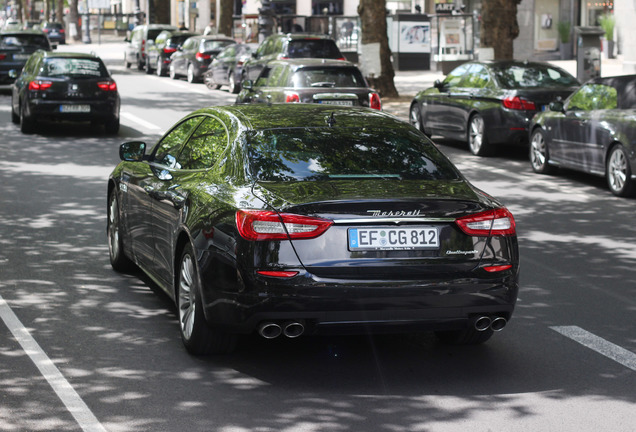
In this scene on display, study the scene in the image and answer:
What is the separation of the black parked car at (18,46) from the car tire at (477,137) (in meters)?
16.9

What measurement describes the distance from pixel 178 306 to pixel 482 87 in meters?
12.6

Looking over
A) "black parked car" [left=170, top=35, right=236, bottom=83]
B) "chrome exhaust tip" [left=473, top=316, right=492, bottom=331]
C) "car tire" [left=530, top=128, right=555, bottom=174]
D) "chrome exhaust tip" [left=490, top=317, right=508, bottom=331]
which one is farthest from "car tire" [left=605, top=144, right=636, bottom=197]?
"black parked car" [left=170, top=35, right=236, bottom=83]

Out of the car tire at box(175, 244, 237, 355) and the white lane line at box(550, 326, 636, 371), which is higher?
the car tire at box(175, 244, 237, 355)

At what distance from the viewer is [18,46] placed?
3359cm

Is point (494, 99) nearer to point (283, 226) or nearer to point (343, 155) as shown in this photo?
point (343, 155)

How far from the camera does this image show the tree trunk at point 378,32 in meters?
30.5

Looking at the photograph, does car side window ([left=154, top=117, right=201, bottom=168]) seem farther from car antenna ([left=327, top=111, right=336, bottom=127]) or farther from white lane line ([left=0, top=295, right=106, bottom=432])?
white lane line ([left=0, top=295, right=106, bottom=432])

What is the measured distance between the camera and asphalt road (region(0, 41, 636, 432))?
19.0 feet

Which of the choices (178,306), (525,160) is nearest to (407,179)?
(178,306)

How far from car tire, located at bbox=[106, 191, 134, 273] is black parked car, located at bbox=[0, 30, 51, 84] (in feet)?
79.8

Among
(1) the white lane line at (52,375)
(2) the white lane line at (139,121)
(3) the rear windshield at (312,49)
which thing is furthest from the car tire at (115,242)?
(3) the rear windshield at (312,49)

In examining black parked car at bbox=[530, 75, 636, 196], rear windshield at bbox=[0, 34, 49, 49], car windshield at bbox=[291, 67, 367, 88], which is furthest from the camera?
rear windshield at bbox=[0, 34, 49, 49]

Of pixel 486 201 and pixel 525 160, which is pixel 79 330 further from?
pixel 525 160

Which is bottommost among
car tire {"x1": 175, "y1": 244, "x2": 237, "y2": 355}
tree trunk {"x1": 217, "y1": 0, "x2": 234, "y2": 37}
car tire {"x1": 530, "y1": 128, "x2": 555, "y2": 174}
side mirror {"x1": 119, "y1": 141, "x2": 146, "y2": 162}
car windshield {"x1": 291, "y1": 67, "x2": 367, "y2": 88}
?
car tire {"x1": 175, "y1": 244, "x2": 237, "y2": 355}
